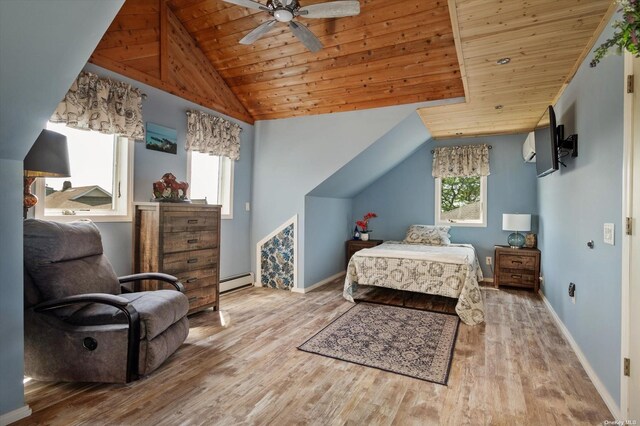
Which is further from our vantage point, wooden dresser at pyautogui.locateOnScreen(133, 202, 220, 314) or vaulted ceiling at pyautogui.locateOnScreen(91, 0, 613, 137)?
wooden dresser at pyautogui.locateOnScreen(133, 202, 220, 314)

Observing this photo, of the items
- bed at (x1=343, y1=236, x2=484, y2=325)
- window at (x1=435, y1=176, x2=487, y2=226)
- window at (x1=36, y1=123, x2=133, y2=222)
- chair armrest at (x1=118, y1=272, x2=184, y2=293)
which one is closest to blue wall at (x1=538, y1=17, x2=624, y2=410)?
bed at (x1=343, y1=236, x2=484, y2=325)

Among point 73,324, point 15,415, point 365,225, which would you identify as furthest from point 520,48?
point 15,415

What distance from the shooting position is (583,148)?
97.6 inches

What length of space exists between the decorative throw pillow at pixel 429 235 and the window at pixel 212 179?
3.01 meters

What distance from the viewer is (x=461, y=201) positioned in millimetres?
5445

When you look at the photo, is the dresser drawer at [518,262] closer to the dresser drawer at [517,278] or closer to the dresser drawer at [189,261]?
the dresser drawer at [517,278]

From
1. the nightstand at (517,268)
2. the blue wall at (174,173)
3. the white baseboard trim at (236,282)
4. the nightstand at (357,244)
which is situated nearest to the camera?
the blue wall at (174,173)

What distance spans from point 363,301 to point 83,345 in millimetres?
2915

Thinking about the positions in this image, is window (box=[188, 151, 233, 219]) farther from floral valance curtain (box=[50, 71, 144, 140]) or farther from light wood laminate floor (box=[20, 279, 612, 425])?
light wood laminate floor (box=[20, 279, 612, 425])

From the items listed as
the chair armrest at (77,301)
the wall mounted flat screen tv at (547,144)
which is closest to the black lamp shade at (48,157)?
the chair armrest at (77,301)

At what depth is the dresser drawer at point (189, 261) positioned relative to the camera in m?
3.06

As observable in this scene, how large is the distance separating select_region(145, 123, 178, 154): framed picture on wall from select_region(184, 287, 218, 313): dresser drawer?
1625mm

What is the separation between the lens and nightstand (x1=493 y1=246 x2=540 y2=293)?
14.6 feet

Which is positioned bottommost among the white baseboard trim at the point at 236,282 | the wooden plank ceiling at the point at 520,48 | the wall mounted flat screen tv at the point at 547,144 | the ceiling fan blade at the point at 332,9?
the white baseboard trim at the point at 236,282
